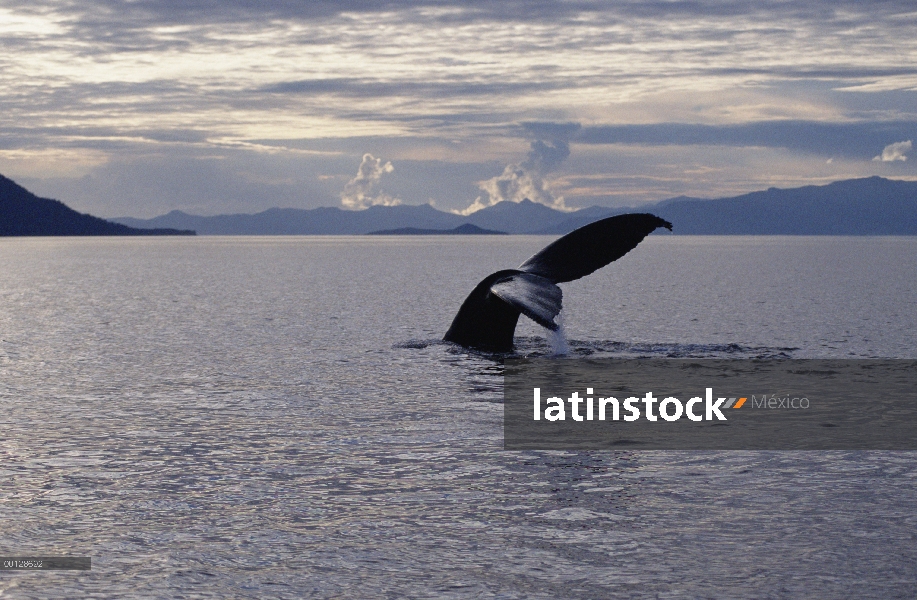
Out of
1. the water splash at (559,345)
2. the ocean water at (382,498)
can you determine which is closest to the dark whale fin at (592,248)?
the ocean water at (382,498)

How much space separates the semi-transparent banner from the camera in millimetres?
14711

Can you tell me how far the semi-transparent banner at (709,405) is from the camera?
14711 millimetres

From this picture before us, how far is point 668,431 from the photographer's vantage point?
611 inches

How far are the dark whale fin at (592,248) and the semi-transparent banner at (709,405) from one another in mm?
2302

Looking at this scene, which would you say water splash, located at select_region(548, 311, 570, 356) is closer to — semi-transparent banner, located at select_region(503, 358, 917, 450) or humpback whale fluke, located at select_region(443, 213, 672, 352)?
humpback whale fluke, located at select_region(443, 213, 672, 352)

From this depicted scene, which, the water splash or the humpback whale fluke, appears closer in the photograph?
the humpback whale fluke

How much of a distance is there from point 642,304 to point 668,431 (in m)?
35.4

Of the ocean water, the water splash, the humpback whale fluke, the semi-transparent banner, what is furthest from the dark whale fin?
the water splash

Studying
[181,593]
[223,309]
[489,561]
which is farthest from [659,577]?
[223,309]

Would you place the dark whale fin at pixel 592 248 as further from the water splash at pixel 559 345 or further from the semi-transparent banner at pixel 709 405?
the water splash at pixel 559 345

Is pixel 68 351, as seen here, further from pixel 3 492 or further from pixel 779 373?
pixel 779 373

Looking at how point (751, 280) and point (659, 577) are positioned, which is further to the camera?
point (751, 280)

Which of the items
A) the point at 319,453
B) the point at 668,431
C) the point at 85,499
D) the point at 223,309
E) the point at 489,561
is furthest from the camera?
the point at 223,309

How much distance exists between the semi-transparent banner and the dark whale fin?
7.55ft
